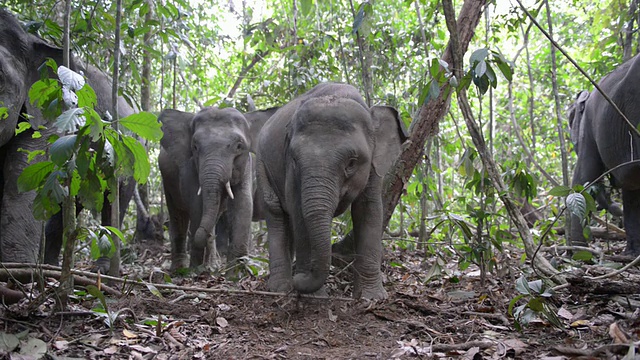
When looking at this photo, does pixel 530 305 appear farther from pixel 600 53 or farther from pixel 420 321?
pixel 600 53

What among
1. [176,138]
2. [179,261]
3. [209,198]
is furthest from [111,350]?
[176,138]

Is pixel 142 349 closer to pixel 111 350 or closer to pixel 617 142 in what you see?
pixel 111 350

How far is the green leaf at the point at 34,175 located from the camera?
3.33 m

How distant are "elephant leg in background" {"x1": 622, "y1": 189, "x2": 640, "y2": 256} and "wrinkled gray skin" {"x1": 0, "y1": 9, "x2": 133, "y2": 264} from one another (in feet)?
20.1

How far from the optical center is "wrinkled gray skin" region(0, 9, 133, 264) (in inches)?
182

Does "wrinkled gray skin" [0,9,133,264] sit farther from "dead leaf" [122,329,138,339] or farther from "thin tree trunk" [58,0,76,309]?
"dead leaf" [122,329,138,339]

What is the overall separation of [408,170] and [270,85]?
4423 millimetres

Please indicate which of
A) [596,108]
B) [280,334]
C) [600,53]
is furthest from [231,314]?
[600,53]

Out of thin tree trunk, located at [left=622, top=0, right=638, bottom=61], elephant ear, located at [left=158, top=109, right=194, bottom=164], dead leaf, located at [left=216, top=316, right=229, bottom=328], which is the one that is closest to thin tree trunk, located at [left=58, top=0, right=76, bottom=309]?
dead leaf, located at [left=216, top=316, right=229, bottom=328]

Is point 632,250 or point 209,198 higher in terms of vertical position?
point 209,198

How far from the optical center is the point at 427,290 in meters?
5.46

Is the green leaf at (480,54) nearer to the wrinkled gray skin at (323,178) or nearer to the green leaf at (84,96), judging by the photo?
the wrinkled gray skin at (323,178)

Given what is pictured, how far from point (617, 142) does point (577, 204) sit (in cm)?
328

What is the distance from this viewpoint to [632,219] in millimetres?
7168
